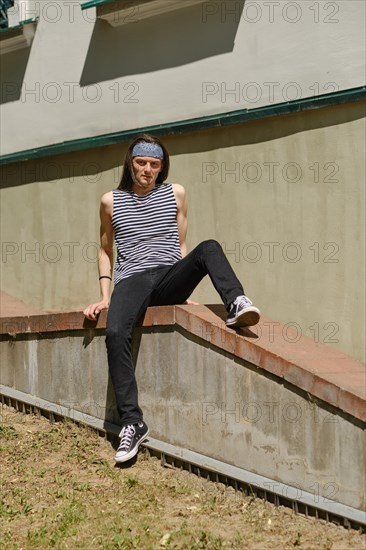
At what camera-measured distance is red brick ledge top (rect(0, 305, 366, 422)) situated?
17.1 feet

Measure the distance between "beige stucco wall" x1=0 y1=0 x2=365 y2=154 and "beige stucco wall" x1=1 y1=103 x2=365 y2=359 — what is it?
294 mm

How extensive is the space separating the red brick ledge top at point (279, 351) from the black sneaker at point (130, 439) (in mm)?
689

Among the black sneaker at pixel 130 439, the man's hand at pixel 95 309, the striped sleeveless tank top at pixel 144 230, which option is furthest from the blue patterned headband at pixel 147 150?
the black sneaker at pixel 130 439

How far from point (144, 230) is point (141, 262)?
0.74 ft

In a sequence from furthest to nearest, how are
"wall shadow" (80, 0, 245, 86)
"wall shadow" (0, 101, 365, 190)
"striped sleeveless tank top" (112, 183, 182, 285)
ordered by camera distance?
"wall shadow" (80, 0, 245, 86) < "wall shadow" (0, 101, 365, 190) < "striped sleeveless tank top" (112, 183, 182, 285)

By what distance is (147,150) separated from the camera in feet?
20.9

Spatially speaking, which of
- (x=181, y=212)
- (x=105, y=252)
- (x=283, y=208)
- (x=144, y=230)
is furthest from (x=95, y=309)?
(x=283, y=208)

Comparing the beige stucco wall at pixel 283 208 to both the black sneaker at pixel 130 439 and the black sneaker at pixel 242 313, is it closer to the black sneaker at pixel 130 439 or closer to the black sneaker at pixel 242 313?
the black sneaker at pixel 242 313

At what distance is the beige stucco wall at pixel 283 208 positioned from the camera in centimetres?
752

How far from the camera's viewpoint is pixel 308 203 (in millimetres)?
7766

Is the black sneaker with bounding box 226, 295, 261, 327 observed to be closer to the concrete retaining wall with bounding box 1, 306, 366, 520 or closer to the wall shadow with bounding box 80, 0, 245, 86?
the concrete retaining wall with bounding box 1, 306, 366, 520

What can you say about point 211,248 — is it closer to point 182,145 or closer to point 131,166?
point 131,166

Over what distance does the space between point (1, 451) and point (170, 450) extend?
1.24 m

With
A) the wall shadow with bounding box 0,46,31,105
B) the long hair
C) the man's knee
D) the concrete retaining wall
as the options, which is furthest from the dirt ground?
the wall shadow with bounding box 0,46,31,105
